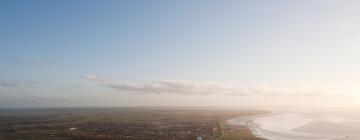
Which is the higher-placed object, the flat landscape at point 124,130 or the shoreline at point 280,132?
the flat landscape at point 124,130

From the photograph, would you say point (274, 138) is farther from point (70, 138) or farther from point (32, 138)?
point (32, 138)

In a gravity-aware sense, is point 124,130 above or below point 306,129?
above

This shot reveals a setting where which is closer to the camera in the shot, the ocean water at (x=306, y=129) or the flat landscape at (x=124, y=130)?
the ocean water at (x=306, y=129)

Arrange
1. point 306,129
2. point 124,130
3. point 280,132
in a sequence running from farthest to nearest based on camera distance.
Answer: point 306,129, point 124,130, point 280,132

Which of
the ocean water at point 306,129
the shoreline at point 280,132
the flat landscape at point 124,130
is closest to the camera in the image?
the shoreline at point 280,132

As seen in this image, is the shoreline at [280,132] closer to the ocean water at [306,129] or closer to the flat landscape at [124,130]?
the ocean water at [306,129]

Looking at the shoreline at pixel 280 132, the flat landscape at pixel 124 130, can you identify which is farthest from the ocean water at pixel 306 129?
the flat landscape at pixel 124 130

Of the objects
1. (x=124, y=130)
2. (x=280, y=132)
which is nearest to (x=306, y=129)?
(x=280, y=132)

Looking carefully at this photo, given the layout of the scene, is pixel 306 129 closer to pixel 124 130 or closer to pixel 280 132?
pixel 280 132

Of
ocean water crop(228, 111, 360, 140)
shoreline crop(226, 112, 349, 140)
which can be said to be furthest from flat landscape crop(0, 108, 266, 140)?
ocean water crop(228, 111, 360, 140)

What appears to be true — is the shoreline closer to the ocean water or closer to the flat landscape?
the ocean water

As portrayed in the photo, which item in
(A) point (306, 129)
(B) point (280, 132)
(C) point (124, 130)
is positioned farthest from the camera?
(A) point (306, 129)

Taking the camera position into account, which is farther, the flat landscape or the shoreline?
the flat landscape
